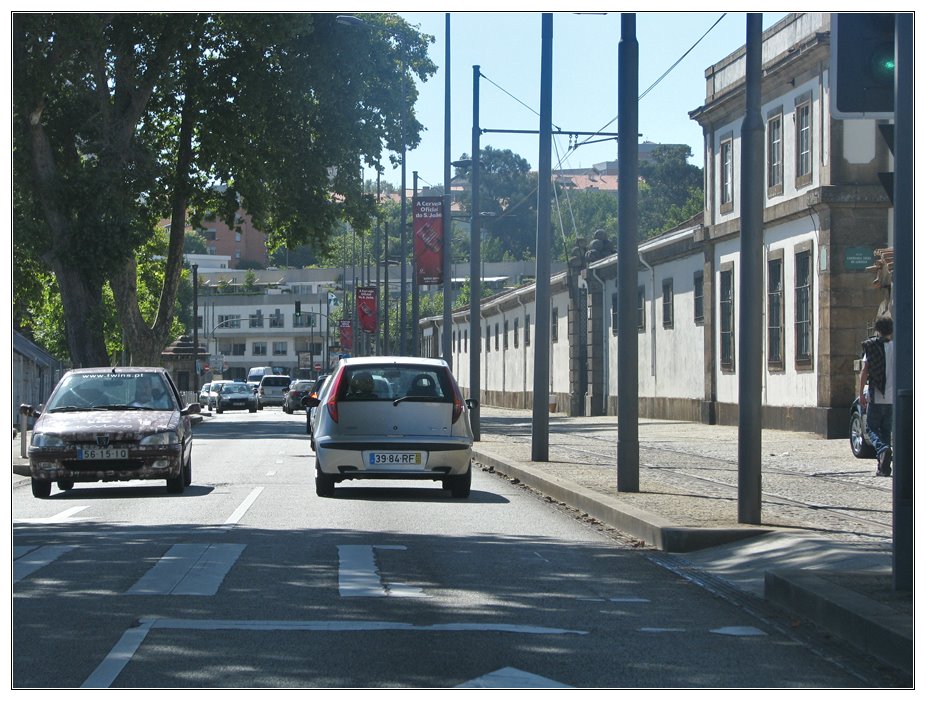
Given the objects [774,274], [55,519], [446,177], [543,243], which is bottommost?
[55,519]

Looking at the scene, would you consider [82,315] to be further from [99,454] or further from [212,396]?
[212,396]

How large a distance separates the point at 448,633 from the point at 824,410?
885 inches

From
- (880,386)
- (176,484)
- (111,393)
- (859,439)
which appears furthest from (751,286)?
(859,439)

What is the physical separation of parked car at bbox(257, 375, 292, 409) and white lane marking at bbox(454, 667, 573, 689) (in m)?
76.3

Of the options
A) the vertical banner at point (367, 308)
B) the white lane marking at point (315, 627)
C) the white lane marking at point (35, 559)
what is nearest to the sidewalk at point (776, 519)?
the white lane marking at point (315, 627)

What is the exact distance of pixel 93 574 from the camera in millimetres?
10047

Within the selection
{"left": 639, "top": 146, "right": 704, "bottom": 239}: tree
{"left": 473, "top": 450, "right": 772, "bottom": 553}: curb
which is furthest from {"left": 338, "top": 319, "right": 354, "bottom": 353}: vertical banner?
{"left": 473, "top": 450, "right": 772, "bottom": 553}: curb

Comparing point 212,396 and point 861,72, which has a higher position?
point 861,72

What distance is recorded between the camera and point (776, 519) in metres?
12.6

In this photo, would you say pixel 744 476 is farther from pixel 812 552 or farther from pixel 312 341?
pixel 312 341

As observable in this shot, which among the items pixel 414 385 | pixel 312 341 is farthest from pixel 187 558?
pixel 312 341

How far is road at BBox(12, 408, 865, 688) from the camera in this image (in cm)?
661

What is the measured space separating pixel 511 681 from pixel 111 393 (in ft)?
42.4

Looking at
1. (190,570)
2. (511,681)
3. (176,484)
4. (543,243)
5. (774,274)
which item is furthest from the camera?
(774,274)
